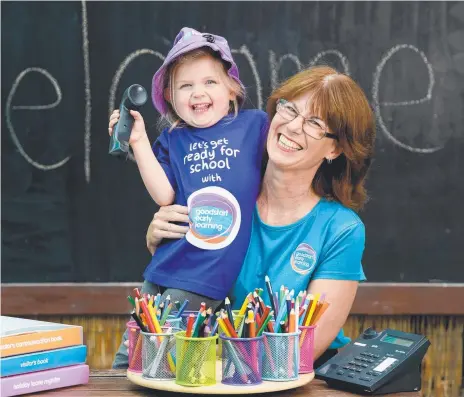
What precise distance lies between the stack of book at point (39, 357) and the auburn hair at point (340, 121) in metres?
Result: 0.83

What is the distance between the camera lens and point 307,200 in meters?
2.58

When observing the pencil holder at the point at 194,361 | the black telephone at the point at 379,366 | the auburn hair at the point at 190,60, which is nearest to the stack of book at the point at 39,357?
the pencil holder at the point at 194,361

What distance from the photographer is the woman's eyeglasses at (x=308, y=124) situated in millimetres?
2475

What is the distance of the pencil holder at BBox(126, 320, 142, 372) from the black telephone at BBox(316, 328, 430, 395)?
410mm

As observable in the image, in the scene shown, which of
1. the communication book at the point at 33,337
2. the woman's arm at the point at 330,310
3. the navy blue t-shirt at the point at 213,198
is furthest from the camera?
the navy blue t-shirt at the point at 213,198

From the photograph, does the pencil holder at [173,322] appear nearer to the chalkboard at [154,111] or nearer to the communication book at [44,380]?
the communication book at [44,380]

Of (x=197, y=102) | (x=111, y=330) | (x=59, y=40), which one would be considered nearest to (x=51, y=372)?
(x=197, y=102)

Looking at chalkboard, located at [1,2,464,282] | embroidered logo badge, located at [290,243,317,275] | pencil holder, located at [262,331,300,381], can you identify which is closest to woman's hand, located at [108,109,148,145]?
embroidered logo badge, located at [290,243,317,275]

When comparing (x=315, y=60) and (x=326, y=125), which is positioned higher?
(x=315, y=60)

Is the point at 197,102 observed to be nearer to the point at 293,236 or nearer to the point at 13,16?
the point at 293,236

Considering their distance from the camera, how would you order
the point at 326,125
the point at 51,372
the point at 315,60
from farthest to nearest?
the point at 315,60, the point at 326,125, the point at 51,372

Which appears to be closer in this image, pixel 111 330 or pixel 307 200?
pixel 307 200

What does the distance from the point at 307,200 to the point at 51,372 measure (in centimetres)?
85

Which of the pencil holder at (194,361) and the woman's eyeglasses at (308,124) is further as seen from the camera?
the woman's eyeglasses at (308,124)
